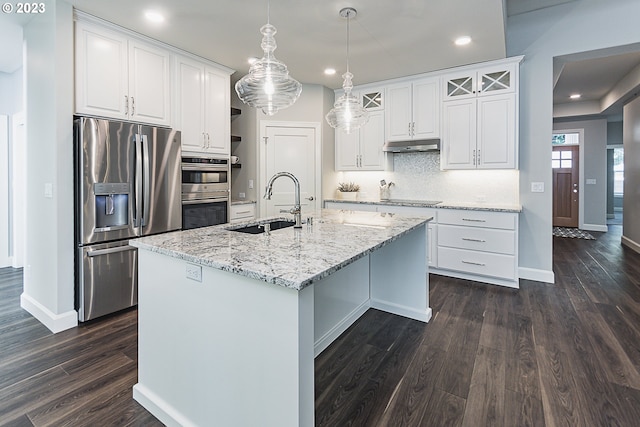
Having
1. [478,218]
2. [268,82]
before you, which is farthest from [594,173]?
[268,82]

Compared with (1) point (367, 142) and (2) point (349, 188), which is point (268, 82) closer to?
(1) point (367, 142)

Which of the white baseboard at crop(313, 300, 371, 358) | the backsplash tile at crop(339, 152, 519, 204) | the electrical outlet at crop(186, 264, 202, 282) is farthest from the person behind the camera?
the backsplash tile at crop(339, 152, 519, 204)

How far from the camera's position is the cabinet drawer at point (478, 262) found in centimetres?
379

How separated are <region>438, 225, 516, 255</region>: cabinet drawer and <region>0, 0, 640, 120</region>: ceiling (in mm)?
2002

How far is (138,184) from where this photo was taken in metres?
3.07

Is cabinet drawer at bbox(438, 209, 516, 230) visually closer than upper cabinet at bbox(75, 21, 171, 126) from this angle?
No

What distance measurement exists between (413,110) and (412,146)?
504 millimetres

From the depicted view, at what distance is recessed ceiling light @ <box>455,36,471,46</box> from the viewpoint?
332cm

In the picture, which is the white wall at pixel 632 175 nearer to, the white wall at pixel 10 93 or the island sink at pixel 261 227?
the island sink at pixel 261 227

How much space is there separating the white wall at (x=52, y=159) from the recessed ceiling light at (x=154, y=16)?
0.57m

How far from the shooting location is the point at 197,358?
1590 mm

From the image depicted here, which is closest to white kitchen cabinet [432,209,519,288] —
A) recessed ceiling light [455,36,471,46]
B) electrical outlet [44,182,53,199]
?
recessed ceiling light [455,36,471,46]

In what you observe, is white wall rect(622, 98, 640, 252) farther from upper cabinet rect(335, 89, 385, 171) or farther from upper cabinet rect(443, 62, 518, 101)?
upper cabinet rect(335, 89, 385, 171)

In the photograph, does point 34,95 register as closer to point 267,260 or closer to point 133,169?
point 133,169
